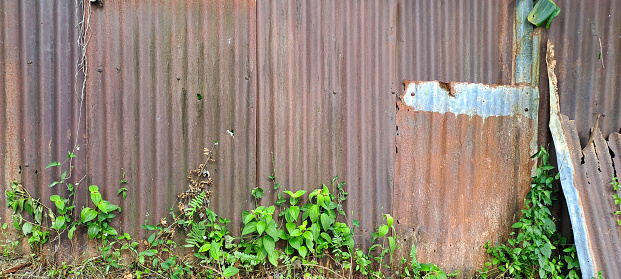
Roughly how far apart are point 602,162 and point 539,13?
1458 millimetres

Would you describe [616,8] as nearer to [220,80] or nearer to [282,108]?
[282,108]

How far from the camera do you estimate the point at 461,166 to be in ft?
10.0

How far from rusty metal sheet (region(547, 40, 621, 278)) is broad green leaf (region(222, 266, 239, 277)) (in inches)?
110

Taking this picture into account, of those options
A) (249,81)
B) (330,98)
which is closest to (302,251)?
(330,98)

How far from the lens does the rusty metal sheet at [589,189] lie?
2.63 meters

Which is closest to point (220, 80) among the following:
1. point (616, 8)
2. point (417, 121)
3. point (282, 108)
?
point (282, 108)

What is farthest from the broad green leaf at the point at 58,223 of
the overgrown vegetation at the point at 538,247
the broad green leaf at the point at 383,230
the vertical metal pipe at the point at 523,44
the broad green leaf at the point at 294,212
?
the vertical metal pipe at the point at 523,44

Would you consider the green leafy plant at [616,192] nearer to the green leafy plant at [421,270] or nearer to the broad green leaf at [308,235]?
the green leafy plant at [421,270]

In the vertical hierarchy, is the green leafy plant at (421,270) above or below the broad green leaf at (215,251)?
below

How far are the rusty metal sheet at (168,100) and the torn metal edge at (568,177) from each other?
2720 mm

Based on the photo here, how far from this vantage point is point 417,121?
3.02m

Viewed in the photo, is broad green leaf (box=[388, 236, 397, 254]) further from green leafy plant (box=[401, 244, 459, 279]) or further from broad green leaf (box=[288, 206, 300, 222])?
broad green leaf (box=[288, 206, 300, 222])

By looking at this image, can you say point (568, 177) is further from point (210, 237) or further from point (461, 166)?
point (210, 237)

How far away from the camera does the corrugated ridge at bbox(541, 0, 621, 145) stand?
118 inches
